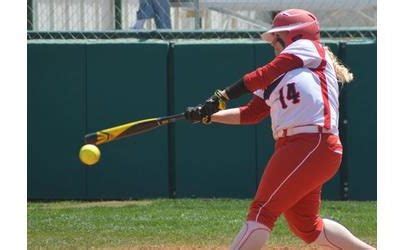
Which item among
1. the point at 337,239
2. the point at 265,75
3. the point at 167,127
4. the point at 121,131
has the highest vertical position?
the point at 265,75

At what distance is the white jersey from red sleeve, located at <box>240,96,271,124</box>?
369mm

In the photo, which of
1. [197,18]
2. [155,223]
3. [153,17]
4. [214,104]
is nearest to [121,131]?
[214,104]

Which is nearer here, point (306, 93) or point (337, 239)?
point (306, 93)

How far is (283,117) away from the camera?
19.0ft

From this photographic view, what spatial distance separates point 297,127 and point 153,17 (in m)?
6.08

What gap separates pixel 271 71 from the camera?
224 inches

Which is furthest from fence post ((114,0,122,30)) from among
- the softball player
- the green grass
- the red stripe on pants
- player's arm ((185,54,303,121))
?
the red stripe on pants

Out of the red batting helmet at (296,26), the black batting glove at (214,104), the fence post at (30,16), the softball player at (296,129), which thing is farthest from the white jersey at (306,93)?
the fence post at (30,16)

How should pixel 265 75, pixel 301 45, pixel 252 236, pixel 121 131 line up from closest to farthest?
pixel 252 236 → pixel 265 75 → pixel 301 45 → pixel 121 131

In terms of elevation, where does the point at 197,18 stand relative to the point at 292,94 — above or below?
above

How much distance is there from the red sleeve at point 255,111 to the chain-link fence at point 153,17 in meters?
4.89

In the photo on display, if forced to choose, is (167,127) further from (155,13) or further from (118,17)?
(118,17)

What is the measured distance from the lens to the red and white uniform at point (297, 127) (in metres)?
5.64

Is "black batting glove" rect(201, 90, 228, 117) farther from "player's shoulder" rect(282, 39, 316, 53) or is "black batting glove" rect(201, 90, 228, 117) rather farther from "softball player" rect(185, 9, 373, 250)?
"player's shoulder" rect(282, 39, 316, 53)
